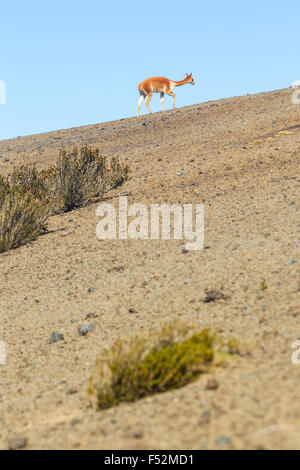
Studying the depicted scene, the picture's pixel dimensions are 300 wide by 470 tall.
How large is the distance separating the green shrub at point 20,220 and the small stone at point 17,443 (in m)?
7.24

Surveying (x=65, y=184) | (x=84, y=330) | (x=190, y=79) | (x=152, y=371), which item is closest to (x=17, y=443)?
(x=152, y=371)

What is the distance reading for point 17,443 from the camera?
4.07 meters

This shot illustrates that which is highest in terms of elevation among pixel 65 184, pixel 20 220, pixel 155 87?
pixel 155 87

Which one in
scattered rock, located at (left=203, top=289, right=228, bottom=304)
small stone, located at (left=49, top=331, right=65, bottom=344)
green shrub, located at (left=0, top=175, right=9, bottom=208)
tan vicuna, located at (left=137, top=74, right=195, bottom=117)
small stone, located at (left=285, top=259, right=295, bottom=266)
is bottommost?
small stone, located at (left=49, top=331, right=65, bottom=344)

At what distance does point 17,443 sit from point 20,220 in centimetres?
744

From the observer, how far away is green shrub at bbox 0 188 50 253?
11047 mm

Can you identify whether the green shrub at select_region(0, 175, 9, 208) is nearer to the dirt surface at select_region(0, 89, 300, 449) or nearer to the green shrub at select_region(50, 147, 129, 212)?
the green shrub at select_region(50, 147, 129, 212)

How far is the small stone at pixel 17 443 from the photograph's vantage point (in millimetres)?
4055

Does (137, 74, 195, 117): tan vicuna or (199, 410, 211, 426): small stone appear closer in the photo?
(199, 410, 211, 426): small stone

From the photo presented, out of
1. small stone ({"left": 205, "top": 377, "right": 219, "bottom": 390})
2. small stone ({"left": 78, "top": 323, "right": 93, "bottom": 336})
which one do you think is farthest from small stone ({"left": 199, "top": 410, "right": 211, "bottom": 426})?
small stone ({"left": 78, "top": 323, "right": 93, "bottom": 336})

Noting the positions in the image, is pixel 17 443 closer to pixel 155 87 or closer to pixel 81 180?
pixel 81 180

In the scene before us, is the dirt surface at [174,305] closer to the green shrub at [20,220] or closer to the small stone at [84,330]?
the small stone at [84,330]

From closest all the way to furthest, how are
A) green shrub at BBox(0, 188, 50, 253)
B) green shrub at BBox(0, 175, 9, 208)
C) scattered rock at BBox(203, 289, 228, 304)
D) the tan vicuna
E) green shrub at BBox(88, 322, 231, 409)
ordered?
green shrub at BBox(88, 322, 231, 409) → scattered rock at BBox(203, 289, 228, 304) → green shrub at BBox(0, 188, 50, 253) → green shrub at BBox(0, 175, 9, 208) → the tan vicuna

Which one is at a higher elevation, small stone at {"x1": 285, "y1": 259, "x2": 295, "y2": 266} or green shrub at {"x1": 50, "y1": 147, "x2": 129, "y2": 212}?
green shrub at {"x1": 50, "y1": 147, "x2": 129, "y2": 212}
